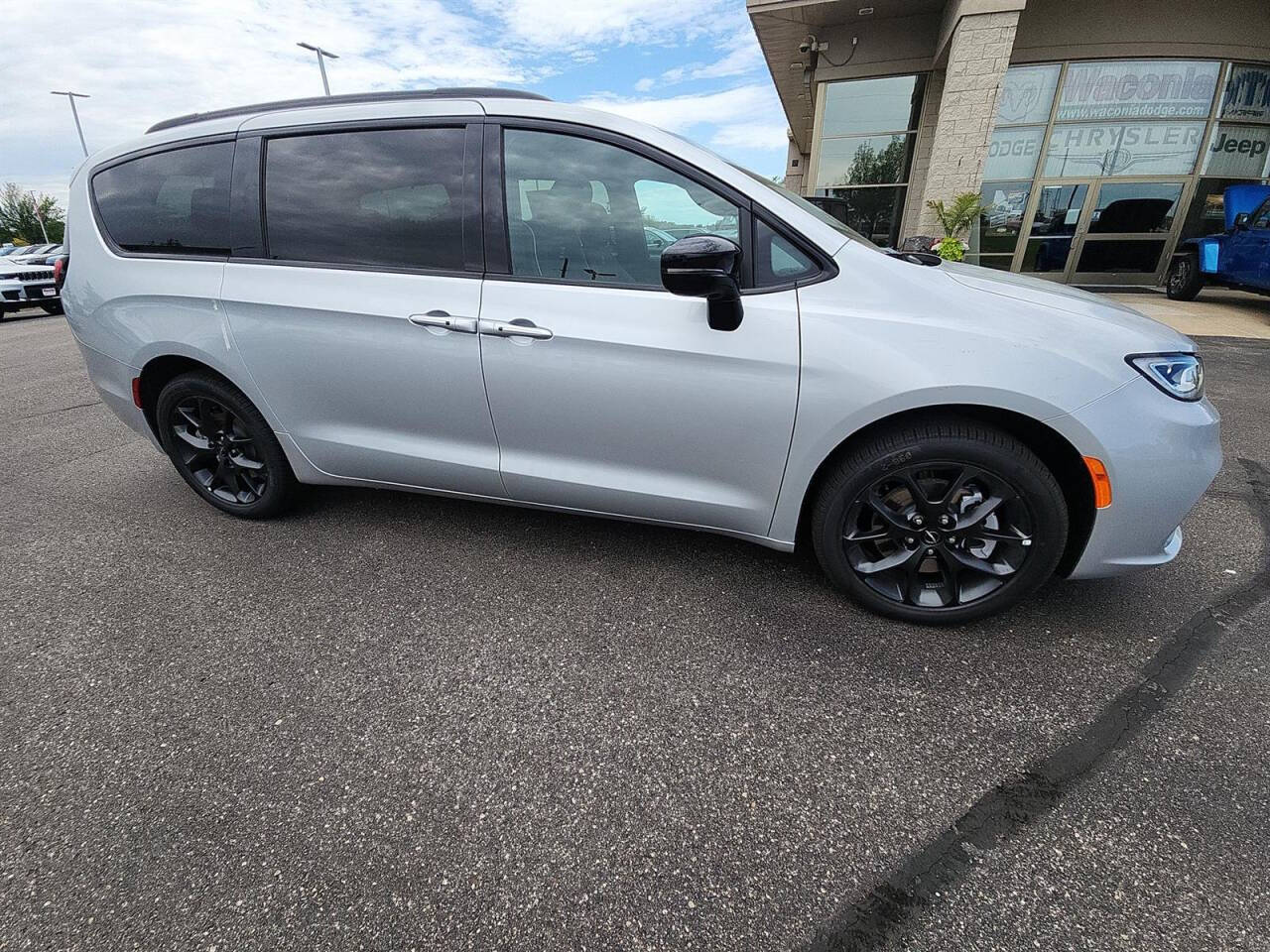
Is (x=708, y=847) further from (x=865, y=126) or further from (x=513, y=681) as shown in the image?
(x=865, y=126)

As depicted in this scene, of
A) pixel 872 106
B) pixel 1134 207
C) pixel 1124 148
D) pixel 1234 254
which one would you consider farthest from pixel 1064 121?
pixel 1234 254

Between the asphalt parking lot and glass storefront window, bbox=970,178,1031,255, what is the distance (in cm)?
1147

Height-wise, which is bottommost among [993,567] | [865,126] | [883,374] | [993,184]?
[993,567]

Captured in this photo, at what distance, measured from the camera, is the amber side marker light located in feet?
6.21

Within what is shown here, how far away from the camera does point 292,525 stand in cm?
301

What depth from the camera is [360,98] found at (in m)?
2.48

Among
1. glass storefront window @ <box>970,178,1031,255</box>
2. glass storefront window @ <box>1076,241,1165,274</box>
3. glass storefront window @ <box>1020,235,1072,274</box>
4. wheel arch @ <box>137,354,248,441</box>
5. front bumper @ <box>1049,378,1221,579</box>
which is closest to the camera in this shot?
front bumper @ <box>1049,378,1221,579</box>

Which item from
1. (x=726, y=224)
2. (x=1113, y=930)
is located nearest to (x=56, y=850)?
(x=1113, y=930)

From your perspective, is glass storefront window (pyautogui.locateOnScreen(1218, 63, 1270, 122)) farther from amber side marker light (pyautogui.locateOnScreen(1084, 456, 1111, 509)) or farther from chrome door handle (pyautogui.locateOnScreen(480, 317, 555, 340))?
chrome door handle (pyautogui.locateOnScreen(480, 317, 555, 340))

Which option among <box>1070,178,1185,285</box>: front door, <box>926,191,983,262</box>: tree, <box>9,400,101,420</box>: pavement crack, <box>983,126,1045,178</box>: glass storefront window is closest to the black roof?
<box>9,400,101,420</box>: pavement crack

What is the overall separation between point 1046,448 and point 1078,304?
51cm

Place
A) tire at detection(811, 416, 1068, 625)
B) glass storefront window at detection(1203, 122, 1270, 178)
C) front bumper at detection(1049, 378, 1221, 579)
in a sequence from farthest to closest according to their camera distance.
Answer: glass storefront window at detection(1203, 122, 1270, 178)
tire at detection(811, 416, 1068, 625)
front bumper at detection(1049, 378, 1221, 579)

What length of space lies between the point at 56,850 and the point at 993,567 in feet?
8.95

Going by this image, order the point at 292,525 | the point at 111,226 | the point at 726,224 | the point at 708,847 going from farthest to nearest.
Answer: the point at 292,525 → the point at 111,226 → the point at 726,224 → the point at 708,847
